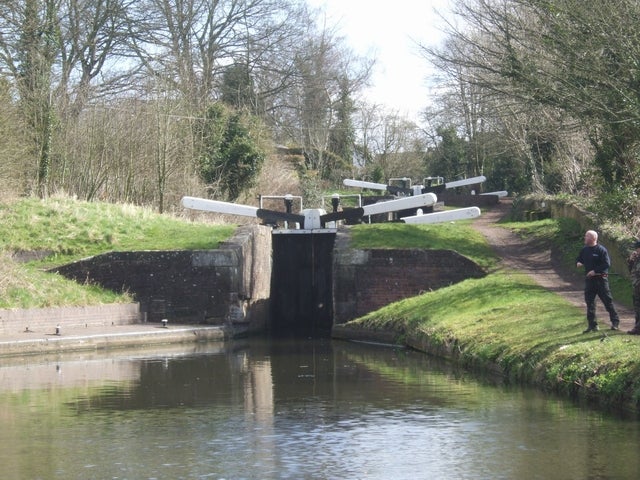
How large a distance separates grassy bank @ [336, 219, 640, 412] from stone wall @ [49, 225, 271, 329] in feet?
8.16

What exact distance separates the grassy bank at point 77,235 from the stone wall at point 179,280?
45cm

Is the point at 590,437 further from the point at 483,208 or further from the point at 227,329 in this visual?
the point at 483,208

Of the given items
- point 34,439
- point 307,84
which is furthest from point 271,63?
point 34,439

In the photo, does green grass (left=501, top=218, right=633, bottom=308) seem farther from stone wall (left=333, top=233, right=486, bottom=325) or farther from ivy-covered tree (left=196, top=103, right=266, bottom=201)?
ivy-covered tree (left=196, top=103, right=266, bottom=201)

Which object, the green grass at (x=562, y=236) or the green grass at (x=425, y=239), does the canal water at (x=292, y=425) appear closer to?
the green grass at (x=562, y=236)

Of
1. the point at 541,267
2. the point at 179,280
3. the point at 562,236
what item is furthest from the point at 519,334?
the point at 562,236

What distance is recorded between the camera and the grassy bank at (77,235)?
21.6 m

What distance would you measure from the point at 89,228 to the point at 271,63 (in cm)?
2101

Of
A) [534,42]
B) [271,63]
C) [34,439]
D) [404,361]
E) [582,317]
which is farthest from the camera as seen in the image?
[271,63]

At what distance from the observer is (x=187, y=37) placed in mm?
40656

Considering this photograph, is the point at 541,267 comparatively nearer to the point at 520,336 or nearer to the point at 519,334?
the point at 519,334

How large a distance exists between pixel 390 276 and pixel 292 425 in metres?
11.9

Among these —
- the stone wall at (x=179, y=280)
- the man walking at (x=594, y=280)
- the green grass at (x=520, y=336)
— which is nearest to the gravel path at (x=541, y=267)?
the green grass at (x=520, y=336)

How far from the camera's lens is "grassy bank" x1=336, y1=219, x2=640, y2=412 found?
11.9 meters
